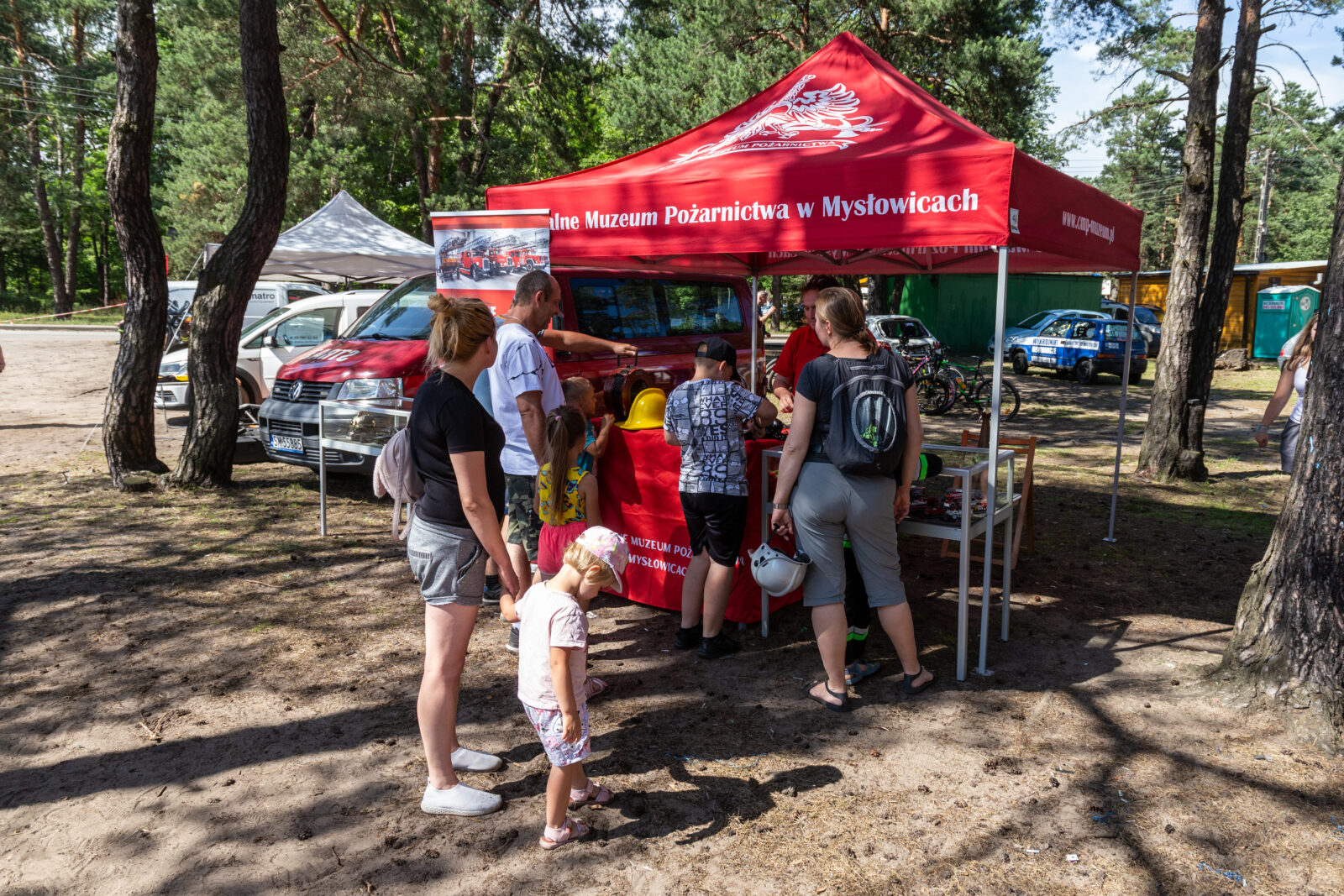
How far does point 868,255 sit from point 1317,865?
5579 millimetres

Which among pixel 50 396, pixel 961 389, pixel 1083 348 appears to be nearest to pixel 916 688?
pixel 961 389

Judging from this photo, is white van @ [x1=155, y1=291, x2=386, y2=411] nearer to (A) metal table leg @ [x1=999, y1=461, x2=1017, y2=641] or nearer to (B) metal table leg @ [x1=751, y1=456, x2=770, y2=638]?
(B) metal table leg @ [x1=751, y1=456, x2=770, y2=638]

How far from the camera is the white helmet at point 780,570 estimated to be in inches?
149

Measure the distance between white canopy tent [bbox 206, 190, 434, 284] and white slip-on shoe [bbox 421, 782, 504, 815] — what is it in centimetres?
874

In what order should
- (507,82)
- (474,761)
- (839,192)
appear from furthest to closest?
(507,82) < (839,192) < (474,761)

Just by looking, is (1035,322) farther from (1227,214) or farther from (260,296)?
(260,296)

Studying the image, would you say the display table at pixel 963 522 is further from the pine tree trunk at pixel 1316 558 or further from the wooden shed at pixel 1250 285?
the wooden shed at pixel 1250 285

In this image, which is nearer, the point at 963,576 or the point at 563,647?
the point at 563,647

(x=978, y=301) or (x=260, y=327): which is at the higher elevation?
(x=978, y=301)

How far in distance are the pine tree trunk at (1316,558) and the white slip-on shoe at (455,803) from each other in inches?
129

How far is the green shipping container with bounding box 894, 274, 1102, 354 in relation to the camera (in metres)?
29.4

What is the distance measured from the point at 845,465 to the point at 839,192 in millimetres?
1448

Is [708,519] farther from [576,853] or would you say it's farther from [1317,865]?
[1317,865]

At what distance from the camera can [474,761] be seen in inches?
136
